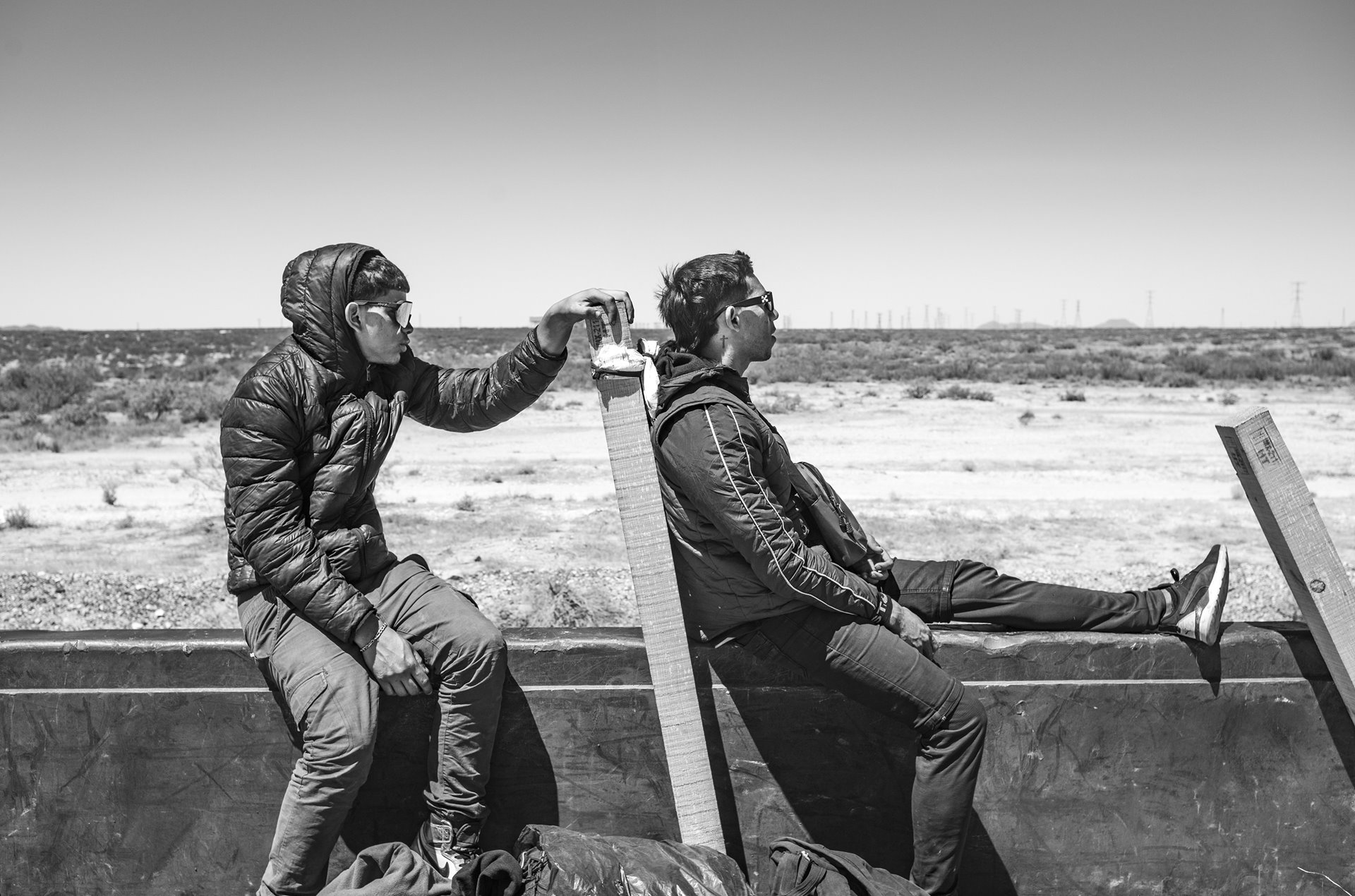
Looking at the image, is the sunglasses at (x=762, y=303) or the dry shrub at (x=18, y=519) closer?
the sunglasses at (x=762, y=303)

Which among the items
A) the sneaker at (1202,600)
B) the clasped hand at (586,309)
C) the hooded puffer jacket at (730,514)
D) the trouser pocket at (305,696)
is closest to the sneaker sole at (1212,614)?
the sneaker at (1202,600)

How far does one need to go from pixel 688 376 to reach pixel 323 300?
106 cm

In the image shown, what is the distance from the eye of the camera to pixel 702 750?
2.97 meters

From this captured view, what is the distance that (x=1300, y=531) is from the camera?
3068 millimetres

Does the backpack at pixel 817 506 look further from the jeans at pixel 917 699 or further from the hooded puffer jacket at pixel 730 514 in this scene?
the jeans at pixel 917 699

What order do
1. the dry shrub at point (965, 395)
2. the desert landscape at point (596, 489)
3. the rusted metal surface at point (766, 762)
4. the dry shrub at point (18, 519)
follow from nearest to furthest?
the rusted metal surface at point (766, 762) < the desert landscape at point (596, 489) < the dry shrub at point (18, 519) < the dry shrub at point (965, 395)

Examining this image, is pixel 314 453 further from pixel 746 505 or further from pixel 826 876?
pixel 826 876

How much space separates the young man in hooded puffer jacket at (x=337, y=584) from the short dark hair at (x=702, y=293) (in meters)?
0.21

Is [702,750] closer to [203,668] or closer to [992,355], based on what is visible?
[203,668]

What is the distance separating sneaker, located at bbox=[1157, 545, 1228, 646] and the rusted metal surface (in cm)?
9

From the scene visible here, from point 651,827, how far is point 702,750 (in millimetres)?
432

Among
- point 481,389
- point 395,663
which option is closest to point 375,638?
point 395,663

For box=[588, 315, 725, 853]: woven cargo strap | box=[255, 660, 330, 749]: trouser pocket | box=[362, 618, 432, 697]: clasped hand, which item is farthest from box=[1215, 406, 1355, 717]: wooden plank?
box=[255, 660, 330, 749]: trouser pocket

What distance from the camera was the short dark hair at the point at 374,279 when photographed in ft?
9.68
